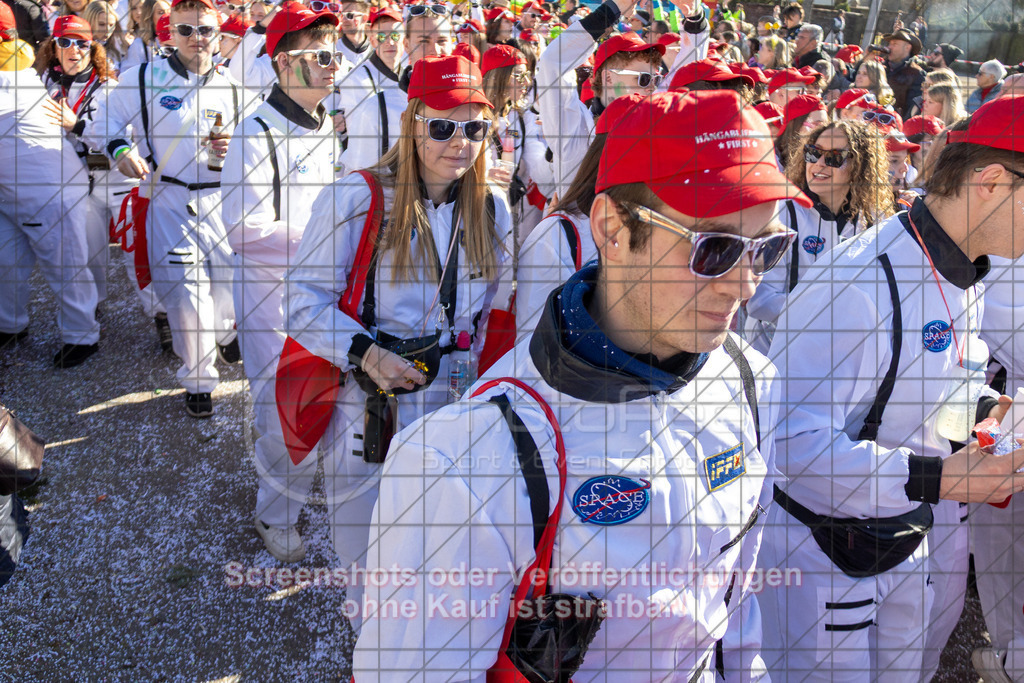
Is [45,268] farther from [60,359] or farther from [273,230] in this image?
[273,230]

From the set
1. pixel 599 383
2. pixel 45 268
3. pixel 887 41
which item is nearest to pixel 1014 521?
pixel 599 383

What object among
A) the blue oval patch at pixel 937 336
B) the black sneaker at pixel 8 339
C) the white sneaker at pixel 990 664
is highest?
the blue oval patch at pixel 937 336

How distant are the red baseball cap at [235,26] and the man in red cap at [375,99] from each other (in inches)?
40.2

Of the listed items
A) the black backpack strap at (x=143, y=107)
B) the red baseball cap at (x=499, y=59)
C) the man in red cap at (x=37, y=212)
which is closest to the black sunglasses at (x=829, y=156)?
the red baseball cap at (x=499, y=59)

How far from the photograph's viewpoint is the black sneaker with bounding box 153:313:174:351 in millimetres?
5164

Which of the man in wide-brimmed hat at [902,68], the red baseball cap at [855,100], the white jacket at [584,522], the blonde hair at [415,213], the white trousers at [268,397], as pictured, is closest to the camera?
the white jacket at [584,522]

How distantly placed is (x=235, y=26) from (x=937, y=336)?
19.7 feet

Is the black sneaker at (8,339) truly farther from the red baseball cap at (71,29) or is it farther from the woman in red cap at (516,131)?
the woman in red cap at (516,131)

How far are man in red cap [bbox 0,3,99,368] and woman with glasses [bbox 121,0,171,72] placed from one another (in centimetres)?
174

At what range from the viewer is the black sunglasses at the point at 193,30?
443 cm

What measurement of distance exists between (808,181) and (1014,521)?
4.89 ft

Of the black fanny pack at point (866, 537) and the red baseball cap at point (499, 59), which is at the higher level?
the red baseball cap at point (499, 59)

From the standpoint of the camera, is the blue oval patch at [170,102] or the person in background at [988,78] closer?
the blue oval patch at [170,102]

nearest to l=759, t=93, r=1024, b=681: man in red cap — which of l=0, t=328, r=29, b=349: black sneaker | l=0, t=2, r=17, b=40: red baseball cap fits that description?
l=0, t=2, r=17, b=40: red baseball cap
